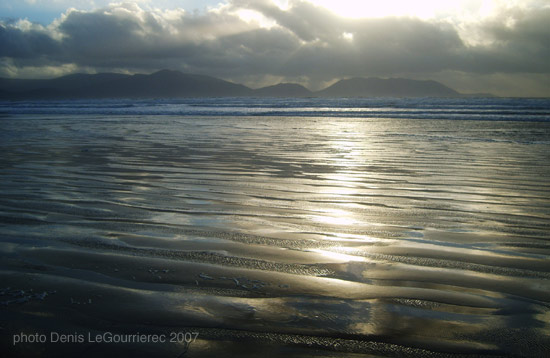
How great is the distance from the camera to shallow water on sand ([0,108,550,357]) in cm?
201

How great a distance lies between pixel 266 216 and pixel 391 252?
4.68ft

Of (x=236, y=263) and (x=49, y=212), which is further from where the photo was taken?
(x=49, y=212)

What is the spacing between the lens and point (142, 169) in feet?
23.5

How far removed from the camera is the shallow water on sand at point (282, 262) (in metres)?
2.01

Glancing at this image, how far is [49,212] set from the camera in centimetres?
427

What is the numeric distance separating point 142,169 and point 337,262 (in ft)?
17.0

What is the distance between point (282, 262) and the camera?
9.46 ft

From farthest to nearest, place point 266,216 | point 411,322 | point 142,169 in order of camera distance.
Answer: point 142,169
point 266,216
point 411,322

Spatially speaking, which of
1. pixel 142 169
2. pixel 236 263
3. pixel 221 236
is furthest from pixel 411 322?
pixel 142 169

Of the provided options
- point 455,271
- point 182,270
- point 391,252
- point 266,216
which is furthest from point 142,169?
point 455,271

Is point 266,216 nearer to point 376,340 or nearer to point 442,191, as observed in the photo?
point 376,340

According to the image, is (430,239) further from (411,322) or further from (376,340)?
(376,340)

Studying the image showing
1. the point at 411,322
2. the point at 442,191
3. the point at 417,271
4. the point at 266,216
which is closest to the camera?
the point at 411,322

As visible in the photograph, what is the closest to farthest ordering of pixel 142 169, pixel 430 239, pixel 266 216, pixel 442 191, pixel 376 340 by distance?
pixel 376 340
pixel 430 239
pixel 266 216
pixel 442 191
pixel 142 169
